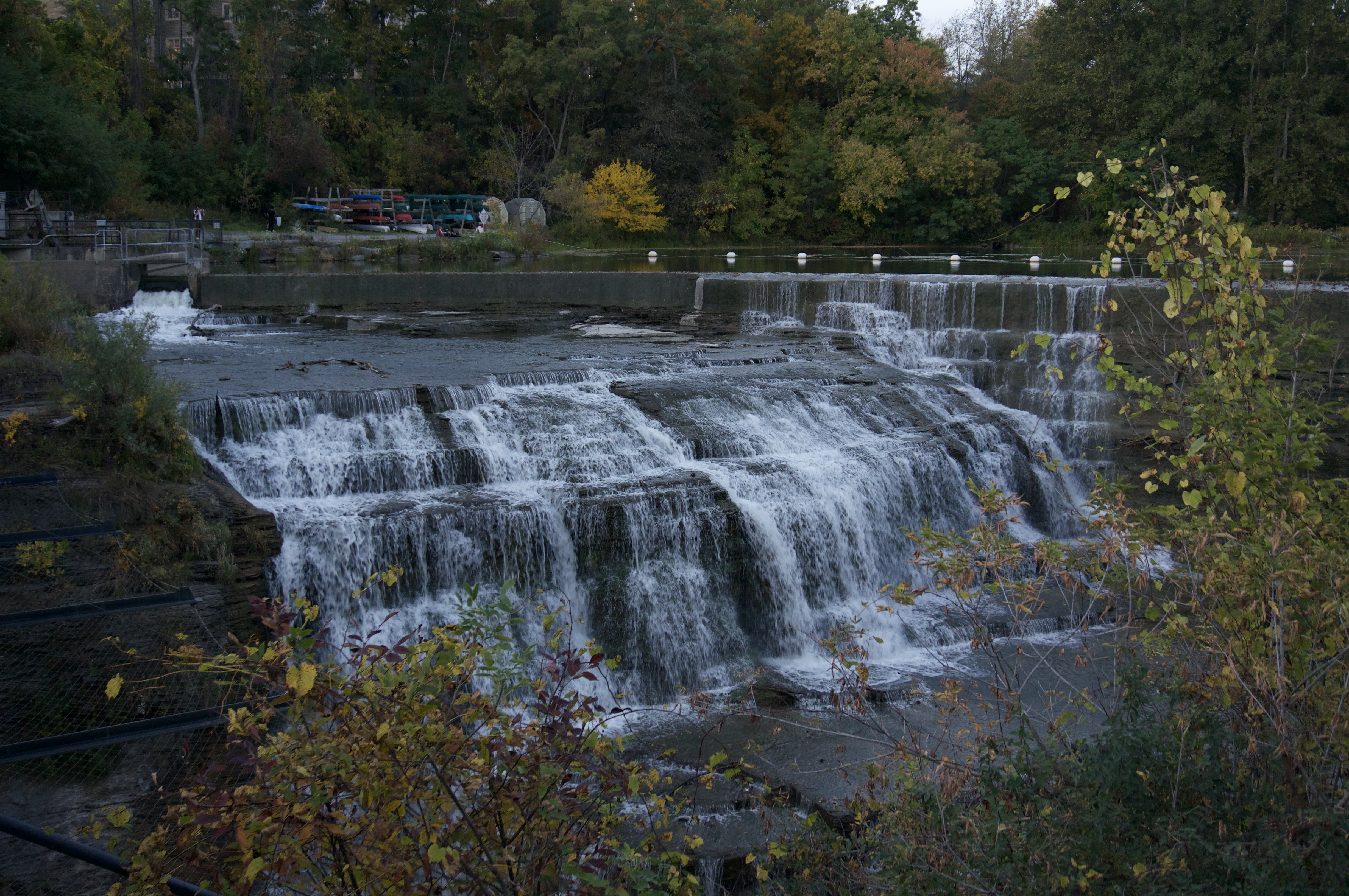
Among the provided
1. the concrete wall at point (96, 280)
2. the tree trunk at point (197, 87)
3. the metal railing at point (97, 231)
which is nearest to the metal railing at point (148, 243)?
the metal railing at point (97, 231)

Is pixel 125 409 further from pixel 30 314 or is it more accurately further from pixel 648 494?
pixel 648 494

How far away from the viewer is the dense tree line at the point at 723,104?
32062 mm

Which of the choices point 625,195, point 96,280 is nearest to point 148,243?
point 96,280

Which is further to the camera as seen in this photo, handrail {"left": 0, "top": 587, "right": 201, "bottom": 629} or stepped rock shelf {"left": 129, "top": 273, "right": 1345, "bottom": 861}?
stepped rock shelf {"left": 129, "top": 273, "right": 1345, "bottom": 861}

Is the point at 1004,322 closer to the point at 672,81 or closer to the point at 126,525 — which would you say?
the point at 126,525

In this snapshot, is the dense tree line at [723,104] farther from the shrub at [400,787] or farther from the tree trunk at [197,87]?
the shrub at [400,787]

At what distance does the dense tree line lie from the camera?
32.1 meters

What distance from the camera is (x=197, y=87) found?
33.6m

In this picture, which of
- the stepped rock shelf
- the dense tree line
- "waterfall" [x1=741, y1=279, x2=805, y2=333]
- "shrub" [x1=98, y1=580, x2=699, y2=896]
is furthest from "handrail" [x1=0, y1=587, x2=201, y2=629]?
the dense tree line

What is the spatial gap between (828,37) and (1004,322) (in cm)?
2799

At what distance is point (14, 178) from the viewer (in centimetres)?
2120

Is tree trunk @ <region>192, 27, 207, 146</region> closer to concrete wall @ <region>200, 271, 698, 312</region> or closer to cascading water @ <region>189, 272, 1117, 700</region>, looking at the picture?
concrete wall @ <region>200, 271, 698, 312</region>

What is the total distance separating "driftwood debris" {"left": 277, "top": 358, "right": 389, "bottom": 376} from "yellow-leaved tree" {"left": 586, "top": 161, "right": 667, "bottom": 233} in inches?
941

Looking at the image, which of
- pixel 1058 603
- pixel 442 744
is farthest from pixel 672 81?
pixel 442 744
